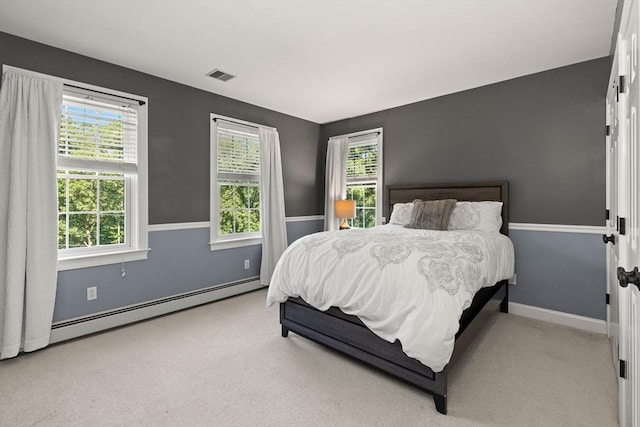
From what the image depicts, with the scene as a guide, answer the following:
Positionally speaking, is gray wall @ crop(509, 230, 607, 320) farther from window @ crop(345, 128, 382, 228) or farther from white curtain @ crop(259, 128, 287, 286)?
white curtain @ crop(259, 128, 287, 286)

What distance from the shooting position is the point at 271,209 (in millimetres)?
4246

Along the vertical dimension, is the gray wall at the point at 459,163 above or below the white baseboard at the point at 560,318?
above

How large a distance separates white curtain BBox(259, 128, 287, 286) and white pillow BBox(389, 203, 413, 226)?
5.09ft

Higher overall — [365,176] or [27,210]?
[365,176]

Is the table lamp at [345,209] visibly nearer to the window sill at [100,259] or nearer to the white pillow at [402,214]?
the white pillow at [402,214]

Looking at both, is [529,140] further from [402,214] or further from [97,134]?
[97,134]

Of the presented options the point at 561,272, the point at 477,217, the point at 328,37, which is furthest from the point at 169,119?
the point at 561,272

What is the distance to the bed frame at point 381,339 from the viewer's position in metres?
1.78

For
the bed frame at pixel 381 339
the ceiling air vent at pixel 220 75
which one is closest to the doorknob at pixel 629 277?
the bed frame at pixel 381 339

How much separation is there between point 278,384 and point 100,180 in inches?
98.7

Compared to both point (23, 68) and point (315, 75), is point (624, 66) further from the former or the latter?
point (23, 68)

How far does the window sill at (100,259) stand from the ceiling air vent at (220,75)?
1.95 meters

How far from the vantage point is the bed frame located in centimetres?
178

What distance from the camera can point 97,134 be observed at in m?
2.89
